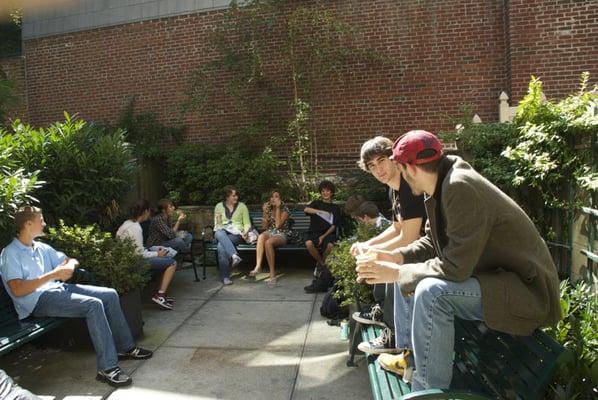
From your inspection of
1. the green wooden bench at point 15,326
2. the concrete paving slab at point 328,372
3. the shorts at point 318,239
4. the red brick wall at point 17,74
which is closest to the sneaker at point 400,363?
the concrete paving slab at point 328,372

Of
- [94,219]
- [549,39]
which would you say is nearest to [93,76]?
[94,219]

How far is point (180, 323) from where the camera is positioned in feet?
15.9

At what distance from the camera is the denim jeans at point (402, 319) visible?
2674 millimetres

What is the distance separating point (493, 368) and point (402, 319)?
1.90ft

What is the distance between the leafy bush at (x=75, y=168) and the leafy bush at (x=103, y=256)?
1.01 meters

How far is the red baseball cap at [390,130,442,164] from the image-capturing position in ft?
7.30

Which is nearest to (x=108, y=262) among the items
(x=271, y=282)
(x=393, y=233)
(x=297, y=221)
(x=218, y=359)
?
(x=218, y=359)

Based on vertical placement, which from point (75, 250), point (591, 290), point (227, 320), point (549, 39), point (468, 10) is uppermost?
point (468, 10)

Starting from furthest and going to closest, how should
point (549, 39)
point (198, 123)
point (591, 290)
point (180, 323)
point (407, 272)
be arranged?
point (198, 123)
point (549, 39)
point (180, 323)
point (591, 290)
point (407, 272)

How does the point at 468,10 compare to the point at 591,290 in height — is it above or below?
above

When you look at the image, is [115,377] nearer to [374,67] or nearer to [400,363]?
[400,363]

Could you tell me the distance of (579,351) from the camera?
2426mm

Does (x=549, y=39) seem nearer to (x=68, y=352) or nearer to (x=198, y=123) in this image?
(x=198, y=123)

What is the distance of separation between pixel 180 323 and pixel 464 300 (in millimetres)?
3480
